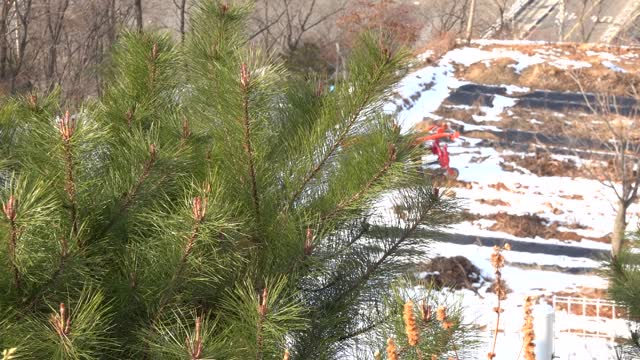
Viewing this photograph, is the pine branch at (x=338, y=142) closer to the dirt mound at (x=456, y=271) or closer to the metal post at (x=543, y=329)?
the metal post at (x=543, y=329)

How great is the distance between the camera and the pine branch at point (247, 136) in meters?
3.14

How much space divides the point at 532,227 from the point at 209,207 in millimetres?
11337

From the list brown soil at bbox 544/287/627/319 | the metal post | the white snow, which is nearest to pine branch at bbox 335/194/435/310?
the metal post

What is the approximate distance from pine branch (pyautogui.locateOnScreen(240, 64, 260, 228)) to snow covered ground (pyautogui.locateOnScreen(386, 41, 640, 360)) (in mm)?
2017

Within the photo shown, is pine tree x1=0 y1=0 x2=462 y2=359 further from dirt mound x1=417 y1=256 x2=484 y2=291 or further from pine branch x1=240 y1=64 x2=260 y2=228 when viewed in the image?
dirt mound x1=417 y1=256 x2=484 y2=291

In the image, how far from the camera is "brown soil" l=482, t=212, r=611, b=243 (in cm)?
1330

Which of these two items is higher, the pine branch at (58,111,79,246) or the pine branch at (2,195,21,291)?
the pine branch at (58,111,79,246)

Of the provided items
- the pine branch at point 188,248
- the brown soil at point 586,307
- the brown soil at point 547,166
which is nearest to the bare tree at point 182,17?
the pine branch at point 188,248

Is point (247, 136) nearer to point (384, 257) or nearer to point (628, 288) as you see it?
point (384, 257)

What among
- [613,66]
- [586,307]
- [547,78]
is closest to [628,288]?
[586,307]

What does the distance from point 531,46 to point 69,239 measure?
23.6 m

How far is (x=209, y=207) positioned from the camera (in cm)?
267

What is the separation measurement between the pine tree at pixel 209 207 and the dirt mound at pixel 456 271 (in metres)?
7.34

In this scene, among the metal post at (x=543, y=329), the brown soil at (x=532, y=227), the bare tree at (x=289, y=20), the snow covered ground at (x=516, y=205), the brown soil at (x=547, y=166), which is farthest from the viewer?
the bare tree at (x=289, y=20)
